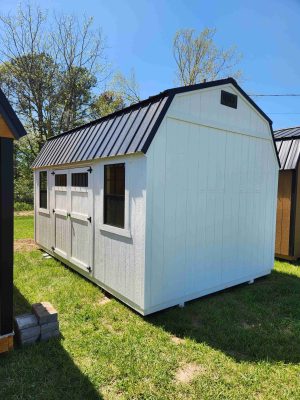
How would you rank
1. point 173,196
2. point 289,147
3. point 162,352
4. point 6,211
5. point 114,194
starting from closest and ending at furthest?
1. point 6,211
2. point 162,352
3. point 173,196
4. point 114,194
5. point 289,147

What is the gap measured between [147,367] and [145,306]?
89 cm

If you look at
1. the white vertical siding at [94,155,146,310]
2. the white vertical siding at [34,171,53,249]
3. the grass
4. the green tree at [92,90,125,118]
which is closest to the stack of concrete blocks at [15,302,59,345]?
the grass

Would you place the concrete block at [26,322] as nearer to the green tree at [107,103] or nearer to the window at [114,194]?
the window at [114,194]

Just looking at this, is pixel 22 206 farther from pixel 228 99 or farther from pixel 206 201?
pixel 228 99

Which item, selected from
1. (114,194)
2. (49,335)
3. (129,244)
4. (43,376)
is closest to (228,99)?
(114,194)

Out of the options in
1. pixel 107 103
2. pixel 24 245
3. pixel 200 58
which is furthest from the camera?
pixel 107 103

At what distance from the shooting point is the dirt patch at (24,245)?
284 inches

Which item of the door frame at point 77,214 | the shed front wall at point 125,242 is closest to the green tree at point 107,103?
the door frame at point 77,214

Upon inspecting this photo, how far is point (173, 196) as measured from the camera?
3623 millimetres

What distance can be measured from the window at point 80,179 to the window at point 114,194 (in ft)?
2.26

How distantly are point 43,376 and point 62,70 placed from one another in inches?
703

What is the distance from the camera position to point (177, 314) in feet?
11.9

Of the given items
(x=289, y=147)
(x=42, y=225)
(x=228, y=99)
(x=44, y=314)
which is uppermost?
(x=228, y=99)

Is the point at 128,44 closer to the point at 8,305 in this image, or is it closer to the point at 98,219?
the point at 98,219
